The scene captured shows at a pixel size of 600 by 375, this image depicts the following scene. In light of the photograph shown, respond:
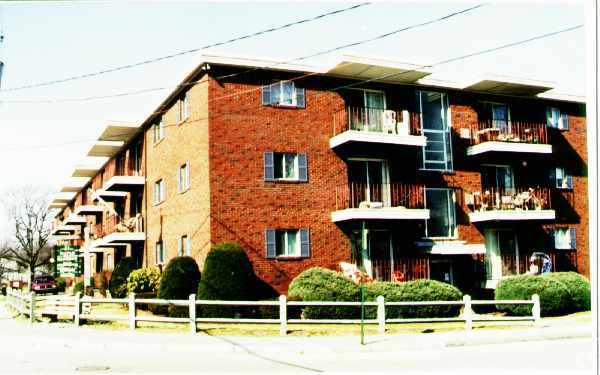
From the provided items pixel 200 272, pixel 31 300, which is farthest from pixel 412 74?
pixel 31 300

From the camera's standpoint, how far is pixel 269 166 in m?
23.0

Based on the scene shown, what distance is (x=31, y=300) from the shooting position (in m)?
21.1

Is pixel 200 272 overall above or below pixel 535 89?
below

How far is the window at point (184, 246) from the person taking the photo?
952 inches

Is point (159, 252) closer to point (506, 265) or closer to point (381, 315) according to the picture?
point (381, 315)

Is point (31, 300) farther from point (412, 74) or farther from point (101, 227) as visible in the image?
point (101, 227)

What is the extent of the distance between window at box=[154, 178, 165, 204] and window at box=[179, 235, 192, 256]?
3.68 meters

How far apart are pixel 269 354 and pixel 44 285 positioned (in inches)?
1743

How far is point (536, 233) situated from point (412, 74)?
8.95 metres

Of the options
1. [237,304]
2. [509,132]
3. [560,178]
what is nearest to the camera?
[237,304]

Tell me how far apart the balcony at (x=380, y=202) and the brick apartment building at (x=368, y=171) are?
5cm

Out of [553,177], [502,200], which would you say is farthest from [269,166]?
[553,177]

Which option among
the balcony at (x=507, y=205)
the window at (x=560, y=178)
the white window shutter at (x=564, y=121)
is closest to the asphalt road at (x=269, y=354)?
the balcony at (x=507, y=205)

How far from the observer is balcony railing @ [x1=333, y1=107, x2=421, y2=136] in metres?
24.2
